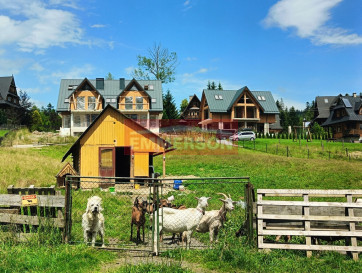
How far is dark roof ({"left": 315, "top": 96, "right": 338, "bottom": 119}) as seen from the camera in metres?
72.7

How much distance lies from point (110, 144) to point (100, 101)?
32.7 meters

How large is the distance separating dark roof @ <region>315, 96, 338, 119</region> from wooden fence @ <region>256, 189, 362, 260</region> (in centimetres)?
6886

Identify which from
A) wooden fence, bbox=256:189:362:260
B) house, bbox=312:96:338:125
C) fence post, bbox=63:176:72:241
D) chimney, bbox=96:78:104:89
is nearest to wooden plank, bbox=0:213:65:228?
fence post, bbox=63:176:72:241

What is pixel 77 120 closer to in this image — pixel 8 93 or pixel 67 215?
pixel 8 93

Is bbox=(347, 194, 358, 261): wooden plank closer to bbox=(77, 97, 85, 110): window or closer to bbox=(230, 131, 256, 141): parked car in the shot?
bbox=(230, 131, 256, 141): parked car

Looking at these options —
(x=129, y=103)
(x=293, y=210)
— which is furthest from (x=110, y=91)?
(x=293, y=210)

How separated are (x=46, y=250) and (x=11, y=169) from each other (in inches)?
703

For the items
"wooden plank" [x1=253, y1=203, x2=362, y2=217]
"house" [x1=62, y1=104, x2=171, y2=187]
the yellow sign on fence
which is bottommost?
"wooden plank" [x1=253, y1=203, x2=362, y2=217]

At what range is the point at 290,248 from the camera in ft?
26.9

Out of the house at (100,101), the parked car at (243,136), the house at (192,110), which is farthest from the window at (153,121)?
the house at (192,110)

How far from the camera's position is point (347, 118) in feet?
196

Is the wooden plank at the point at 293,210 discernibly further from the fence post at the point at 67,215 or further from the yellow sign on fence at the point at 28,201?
the yellow sign on fence at the point at 28,201

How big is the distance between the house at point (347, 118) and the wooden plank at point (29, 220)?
58.7m

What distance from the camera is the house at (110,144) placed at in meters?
21.5
